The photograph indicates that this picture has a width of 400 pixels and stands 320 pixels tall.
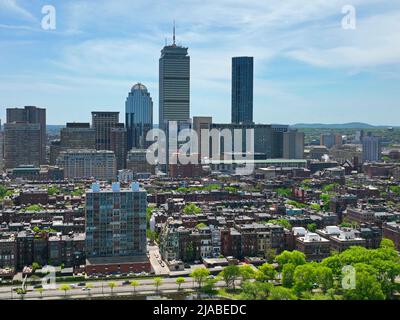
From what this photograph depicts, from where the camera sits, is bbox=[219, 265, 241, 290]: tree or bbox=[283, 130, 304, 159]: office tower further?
bbox=[283, 130, 304, 159]: office tower

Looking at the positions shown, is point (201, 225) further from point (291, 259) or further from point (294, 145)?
point (294, 145)

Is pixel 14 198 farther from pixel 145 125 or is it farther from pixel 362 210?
pixel 145 125

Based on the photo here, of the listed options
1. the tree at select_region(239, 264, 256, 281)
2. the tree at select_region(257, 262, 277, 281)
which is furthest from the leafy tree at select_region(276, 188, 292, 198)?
the tree at select_region(239, 264, 256, 281)

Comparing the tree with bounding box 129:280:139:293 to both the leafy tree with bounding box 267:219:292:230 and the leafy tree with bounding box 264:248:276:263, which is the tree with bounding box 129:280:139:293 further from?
the leafy tree with bounding box 267:219:292:230

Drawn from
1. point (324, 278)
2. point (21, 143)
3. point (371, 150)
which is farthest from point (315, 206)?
point (21, 143)
